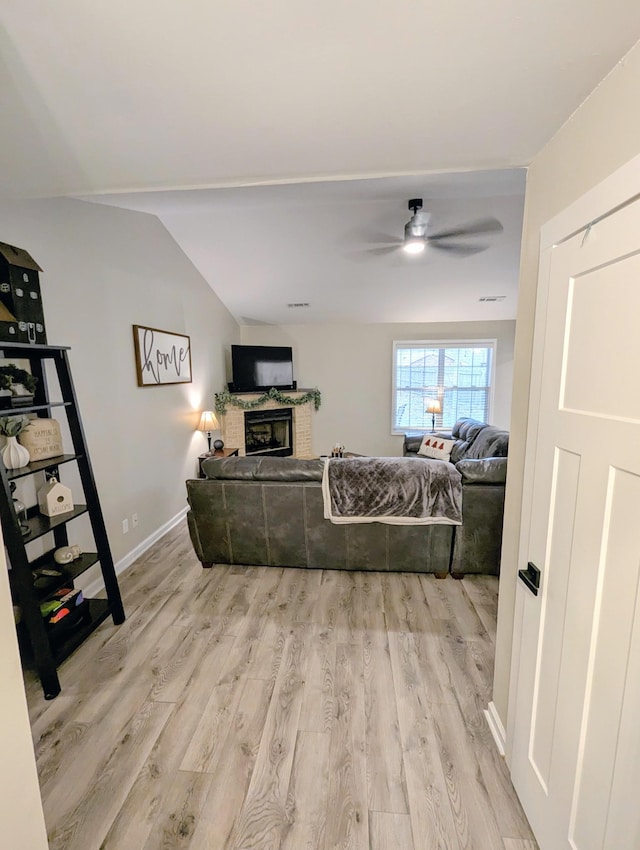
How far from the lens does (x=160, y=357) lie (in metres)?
3.67

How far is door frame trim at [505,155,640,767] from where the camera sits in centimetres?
87

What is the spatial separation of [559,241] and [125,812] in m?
2.42

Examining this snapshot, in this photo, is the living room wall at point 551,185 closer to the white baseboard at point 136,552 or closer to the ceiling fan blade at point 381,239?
the white baseboard at point 136,552

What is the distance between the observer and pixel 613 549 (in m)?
0.91

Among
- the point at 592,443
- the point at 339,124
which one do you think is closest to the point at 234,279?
the point at 339,124

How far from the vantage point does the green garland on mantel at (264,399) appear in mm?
5305

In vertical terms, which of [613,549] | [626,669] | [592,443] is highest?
[592,443]

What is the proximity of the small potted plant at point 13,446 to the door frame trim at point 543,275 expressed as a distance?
2311mm

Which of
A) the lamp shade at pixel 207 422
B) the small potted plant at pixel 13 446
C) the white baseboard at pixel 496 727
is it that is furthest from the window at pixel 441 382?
the small potted plant at pixel 13 446

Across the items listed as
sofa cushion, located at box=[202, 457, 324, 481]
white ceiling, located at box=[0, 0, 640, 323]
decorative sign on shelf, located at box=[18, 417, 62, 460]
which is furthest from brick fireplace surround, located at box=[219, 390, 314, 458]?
white ceiling, located at box=[0, 0, 640, 323]

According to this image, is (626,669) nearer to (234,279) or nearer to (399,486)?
(399,486)

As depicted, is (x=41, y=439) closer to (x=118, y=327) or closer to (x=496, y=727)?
(x=118, y=327)

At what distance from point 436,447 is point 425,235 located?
2.76 metres

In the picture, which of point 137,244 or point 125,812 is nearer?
point 125,812
